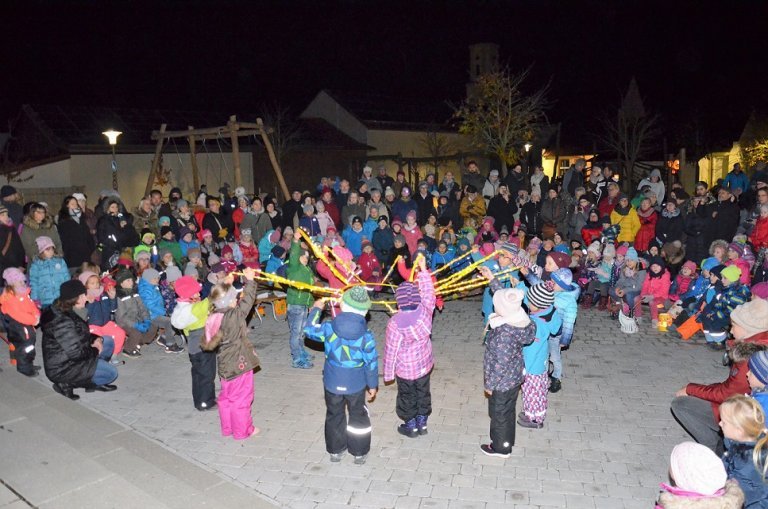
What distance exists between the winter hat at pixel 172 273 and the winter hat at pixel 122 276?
2.18 ft

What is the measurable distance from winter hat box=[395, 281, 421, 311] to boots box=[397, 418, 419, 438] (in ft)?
4.24

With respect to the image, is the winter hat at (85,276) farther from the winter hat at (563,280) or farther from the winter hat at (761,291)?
the winter hat at (761,291)

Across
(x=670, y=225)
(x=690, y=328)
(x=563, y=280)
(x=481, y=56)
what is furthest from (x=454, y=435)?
(x=481, y=56)

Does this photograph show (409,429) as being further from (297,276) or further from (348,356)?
(297,276)

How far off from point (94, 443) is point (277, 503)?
2.40 metres

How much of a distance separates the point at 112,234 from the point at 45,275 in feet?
6.02

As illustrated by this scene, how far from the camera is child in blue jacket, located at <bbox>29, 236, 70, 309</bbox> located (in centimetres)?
1034

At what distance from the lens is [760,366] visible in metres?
5.15

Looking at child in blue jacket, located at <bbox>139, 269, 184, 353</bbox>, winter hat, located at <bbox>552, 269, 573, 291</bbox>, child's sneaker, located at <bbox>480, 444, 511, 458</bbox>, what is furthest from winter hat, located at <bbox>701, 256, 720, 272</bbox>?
child in blue jacket, located at <bbox>139, 269, 184, 353</bbox>

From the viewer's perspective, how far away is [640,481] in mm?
5738

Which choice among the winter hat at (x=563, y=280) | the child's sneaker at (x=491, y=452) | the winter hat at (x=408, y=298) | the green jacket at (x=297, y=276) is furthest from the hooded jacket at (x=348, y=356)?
the green jacket at (x=297, y=276)

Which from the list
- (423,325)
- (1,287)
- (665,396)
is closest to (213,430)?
(423,325)

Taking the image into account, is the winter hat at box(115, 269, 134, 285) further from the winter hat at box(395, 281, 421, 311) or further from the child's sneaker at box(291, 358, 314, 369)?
the winter hat at box(395, 281, 421, 311)

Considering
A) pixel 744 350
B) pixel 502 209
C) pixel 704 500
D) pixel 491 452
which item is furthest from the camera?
pixel 502 209
